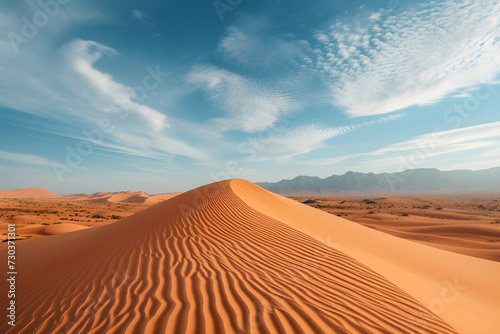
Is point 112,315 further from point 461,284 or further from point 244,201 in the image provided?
point 461,284

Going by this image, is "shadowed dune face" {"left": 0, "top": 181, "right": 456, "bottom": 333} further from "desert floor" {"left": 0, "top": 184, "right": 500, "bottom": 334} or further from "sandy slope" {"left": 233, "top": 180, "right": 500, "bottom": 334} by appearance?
"sandy slope" {"left": 233, "top": 180, "right": 500, "bottom": 334}

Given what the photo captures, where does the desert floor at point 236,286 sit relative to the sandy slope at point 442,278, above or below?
above

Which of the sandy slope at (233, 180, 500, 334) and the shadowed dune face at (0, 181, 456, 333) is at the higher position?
the shadowed dune face at (0, 181, 456, 333)

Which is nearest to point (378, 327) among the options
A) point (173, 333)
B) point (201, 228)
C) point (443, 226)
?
point (173, 333)

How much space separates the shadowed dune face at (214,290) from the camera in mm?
3018

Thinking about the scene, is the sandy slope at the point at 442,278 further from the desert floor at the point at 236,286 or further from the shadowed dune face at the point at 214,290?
the shadowed dune face at the point at 214,290

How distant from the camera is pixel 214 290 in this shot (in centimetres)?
372

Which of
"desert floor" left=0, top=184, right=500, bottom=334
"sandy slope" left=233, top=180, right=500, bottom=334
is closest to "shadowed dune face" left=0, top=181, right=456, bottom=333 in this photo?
"desert floor" left=0, top=184, right=500, bottom=334

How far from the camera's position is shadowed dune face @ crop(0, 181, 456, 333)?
9.90 feet

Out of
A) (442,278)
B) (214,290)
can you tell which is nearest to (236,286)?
(214,290)

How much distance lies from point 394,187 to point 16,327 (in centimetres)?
20529

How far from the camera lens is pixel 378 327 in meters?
2.94

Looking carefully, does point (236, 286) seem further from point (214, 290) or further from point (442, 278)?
point (442, 278)

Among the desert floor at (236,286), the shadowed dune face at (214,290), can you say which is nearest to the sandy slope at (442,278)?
the desert floor at (236,286)
